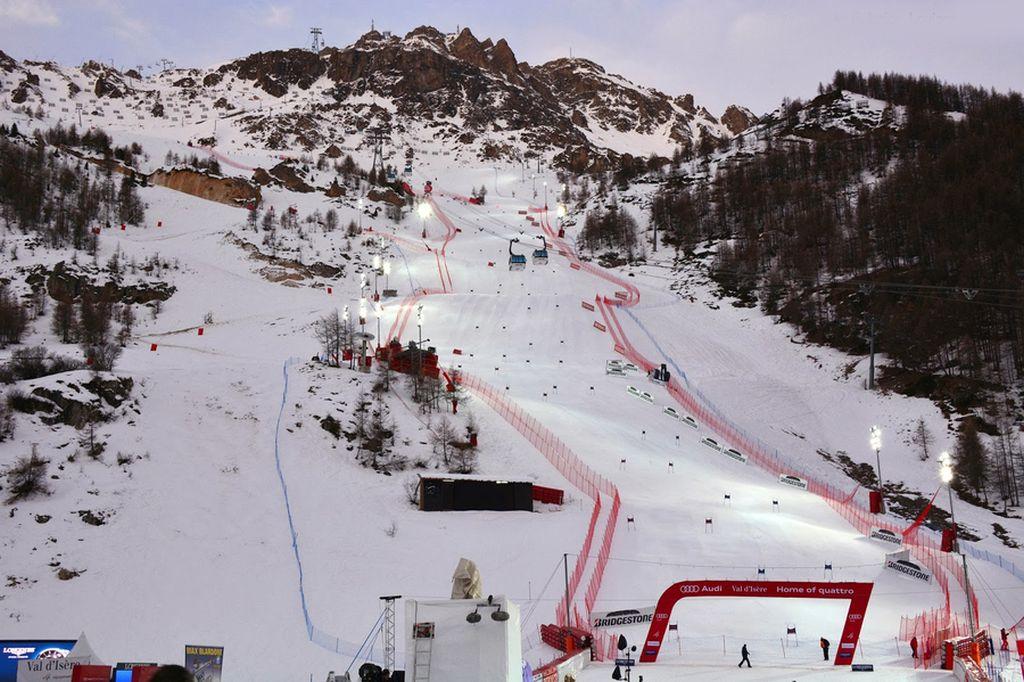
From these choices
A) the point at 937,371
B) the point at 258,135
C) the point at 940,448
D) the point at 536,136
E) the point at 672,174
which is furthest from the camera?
the point at 536,136

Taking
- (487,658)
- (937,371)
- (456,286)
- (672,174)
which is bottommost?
(487,658)

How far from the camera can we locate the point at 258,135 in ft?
486

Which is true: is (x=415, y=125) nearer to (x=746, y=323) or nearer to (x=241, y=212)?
(x=241, y=212)

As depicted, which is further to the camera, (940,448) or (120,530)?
(940,448)

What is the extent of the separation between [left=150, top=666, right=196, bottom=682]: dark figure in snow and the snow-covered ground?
43.5 feet

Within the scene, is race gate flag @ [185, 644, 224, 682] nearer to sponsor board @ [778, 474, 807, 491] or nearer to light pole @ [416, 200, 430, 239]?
sponsor board @ [778, 474, 807, 491]

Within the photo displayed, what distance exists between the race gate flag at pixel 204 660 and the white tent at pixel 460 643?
497 cm

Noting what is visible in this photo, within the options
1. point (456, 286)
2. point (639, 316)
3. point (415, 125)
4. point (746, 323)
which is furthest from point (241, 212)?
point (415, 125)

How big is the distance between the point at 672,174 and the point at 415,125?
8128 cm

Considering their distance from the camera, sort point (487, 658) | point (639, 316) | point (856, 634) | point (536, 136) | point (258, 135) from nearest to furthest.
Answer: point (487, 658)
point (856, 634)
point (639, 316)
point (258, 135)
point (536, 136)

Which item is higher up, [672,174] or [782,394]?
[672,174]

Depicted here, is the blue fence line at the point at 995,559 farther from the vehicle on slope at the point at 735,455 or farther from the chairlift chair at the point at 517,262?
the chairlift chair at the point at 517,262

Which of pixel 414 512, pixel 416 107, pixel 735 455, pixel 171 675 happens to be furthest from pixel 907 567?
pixel 416 107

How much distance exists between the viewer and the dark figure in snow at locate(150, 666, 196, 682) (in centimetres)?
427
